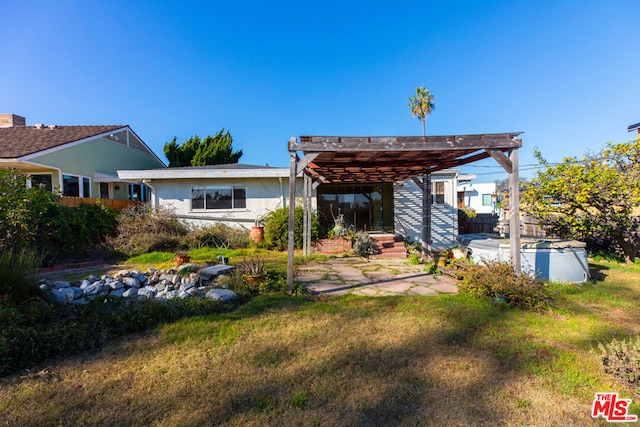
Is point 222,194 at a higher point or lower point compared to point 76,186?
lower

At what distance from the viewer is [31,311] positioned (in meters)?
3.48

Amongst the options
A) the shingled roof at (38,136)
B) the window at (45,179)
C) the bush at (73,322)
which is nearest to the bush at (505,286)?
the bush at (73,322)

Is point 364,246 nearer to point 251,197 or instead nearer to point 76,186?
point 251,197

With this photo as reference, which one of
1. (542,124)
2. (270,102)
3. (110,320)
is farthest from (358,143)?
(270,102)

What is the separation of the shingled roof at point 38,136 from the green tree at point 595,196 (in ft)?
58.3

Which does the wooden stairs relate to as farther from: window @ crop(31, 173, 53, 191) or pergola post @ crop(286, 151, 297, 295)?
window @ crop(31, 173, 53, 191)

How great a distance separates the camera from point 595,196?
26.0 feet

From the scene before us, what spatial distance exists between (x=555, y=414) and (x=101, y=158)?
18.9 metres

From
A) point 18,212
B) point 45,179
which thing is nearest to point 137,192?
point 45,179

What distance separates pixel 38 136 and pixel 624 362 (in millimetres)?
20268

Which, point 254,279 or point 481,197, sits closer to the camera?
point 254,279

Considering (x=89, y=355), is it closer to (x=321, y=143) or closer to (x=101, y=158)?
(x=321, y=143)

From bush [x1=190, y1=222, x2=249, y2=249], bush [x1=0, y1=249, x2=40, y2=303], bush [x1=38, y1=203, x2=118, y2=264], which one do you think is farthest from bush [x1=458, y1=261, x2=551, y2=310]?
bush [x1=38, y1=203, x2=118, y2=264]

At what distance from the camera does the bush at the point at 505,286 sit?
4543mm
